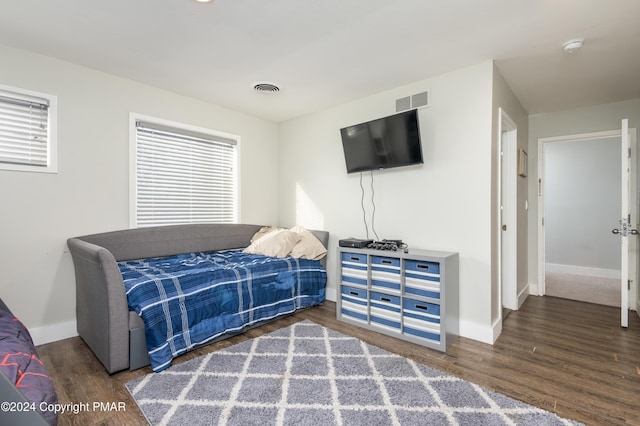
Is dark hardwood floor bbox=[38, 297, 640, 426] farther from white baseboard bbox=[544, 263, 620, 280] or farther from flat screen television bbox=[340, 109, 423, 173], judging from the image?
white baseboard bbox=[544, 263, 620, 280]

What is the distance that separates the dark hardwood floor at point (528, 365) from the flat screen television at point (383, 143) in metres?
1.61

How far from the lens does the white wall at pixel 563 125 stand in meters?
3.50

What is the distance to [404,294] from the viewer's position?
262cm

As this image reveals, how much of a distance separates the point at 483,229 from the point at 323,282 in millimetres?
1787

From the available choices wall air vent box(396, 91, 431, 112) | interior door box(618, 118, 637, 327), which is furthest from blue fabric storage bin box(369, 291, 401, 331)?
interior door box(618, 118, 637, 327)

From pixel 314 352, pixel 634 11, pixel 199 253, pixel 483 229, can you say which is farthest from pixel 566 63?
pixel 199 253

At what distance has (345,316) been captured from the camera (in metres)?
3.04

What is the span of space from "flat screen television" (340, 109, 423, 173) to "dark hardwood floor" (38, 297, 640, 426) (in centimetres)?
161

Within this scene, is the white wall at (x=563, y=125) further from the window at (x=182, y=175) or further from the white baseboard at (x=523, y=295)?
the window at (x=182, y=175)

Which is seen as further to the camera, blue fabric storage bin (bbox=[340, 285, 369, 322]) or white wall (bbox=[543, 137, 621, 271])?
white wall (bbox=[543, 137, 621, 271])

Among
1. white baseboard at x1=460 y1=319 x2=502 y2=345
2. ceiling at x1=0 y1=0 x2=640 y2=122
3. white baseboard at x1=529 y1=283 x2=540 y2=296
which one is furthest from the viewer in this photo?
white baseboard at x1=529 y1=283 x2=540 y2=296

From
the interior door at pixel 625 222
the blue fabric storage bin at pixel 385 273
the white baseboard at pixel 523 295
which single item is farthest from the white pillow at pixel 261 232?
the interior door at pixel 625 222

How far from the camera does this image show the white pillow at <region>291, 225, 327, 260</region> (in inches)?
136

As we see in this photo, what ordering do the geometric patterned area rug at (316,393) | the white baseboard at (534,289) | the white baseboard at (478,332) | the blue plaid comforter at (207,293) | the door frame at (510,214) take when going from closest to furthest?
the geometric patterned area rug at (316,393), the blue plaid comforter at (207,293), the white baseboard at (478,332), the door frame at (510,214), the white baseboard at (534,289)
